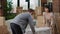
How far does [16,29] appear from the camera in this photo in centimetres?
625

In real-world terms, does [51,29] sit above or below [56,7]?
below

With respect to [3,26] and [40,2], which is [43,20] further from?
[40,2]

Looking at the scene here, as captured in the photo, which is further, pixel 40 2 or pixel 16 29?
pixel 40 2

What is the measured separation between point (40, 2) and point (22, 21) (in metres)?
8.00

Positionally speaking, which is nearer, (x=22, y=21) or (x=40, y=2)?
(x=22, y=21)

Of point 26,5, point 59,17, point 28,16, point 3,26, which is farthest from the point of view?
point 26,5

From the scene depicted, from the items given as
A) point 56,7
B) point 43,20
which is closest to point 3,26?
point 43,20

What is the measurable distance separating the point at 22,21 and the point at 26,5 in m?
8.93

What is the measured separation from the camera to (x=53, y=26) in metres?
8.60

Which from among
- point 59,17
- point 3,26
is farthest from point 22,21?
point 3,26

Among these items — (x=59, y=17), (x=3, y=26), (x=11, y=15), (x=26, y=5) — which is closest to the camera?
(x=59, y=17)

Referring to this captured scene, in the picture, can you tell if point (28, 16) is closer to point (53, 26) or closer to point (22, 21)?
point (22, 21)

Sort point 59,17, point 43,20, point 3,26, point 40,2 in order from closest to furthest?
point 59,17 → point 3,26 → point 43,20 → point 40,2

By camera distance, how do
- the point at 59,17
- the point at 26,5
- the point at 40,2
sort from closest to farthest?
the point at 59,17 < the point at 40,2 < the point at 26,5
